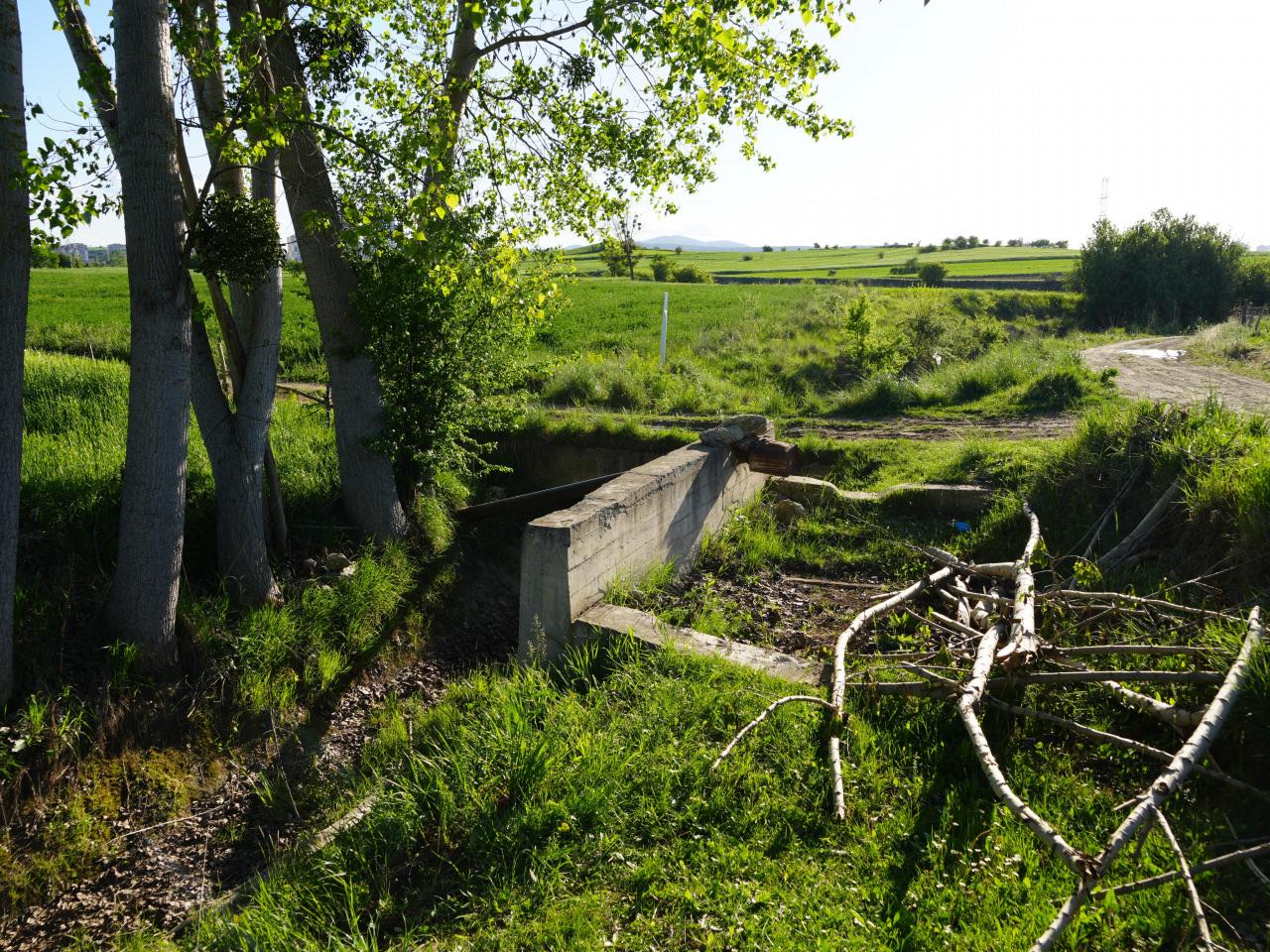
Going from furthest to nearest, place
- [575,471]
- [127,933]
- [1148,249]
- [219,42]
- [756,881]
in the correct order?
[1148,249], [575,471], [219,42], [127,933], [756,881]

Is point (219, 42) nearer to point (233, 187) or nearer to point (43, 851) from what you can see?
point (233, 187)

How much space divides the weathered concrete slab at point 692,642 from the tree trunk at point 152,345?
9.46ft

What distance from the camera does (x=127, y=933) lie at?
4.15 m

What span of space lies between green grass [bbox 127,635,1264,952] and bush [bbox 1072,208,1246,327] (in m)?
34.6

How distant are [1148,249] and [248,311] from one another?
3798cm

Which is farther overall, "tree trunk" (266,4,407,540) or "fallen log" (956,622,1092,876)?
"tree trunk" (266,4,407,540)

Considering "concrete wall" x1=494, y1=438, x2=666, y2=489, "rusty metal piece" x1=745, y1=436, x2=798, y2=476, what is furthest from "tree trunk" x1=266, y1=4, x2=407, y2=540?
"rusty metal piece" x1=745, y1=436, x2=798, y2=476

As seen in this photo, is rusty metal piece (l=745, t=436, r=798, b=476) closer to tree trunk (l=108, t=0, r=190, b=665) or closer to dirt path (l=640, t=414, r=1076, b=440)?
dirt path (l=640, t=414, r=1076, b=440)

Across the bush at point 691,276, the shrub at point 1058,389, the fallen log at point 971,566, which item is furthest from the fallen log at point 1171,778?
the bush at point 691,276

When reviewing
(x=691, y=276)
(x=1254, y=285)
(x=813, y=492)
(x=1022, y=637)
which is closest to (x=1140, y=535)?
(x=1022, y=637)

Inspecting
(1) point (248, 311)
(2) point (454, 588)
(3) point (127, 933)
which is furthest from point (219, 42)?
(3) point (127, 933)

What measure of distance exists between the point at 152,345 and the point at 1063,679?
5.78m

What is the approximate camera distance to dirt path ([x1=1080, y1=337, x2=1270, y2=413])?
10555mm

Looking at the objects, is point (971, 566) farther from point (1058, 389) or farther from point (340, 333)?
point (1058, 389)
